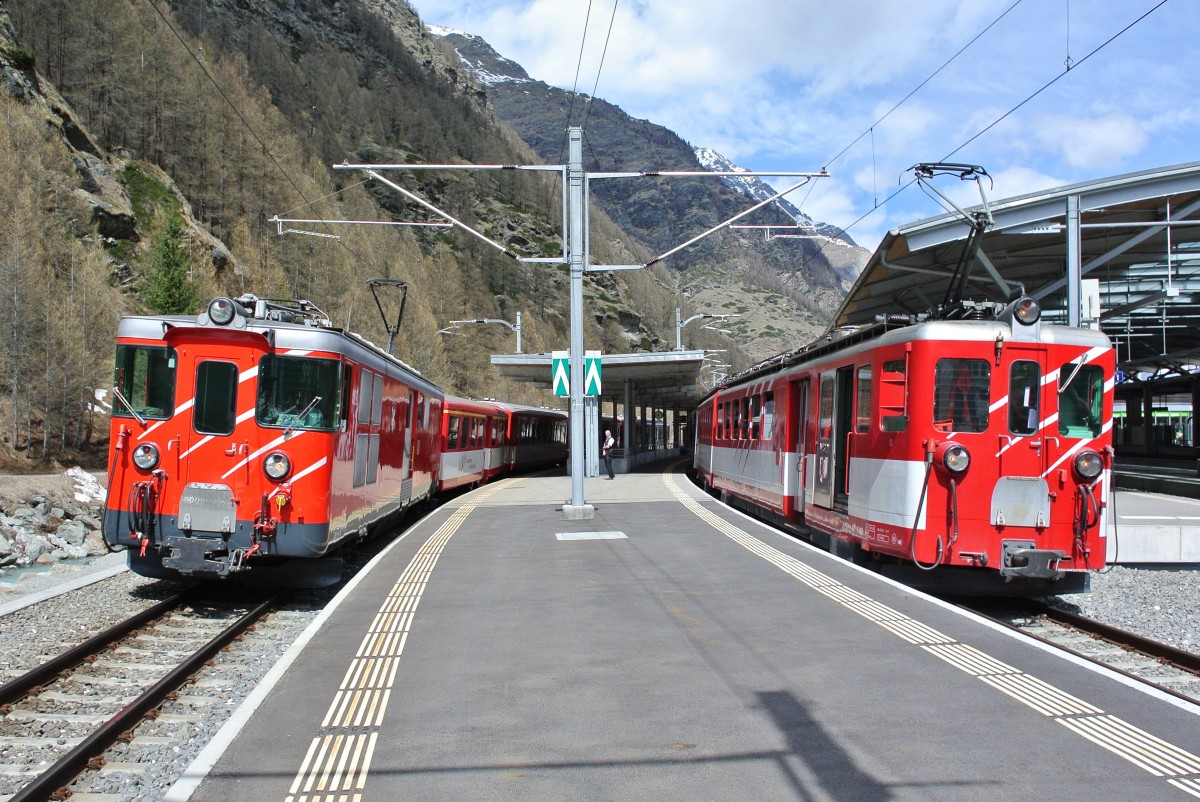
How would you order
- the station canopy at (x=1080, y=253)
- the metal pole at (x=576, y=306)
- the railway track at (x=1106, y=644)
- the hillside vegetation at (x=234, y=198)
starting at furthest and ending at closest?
the hillside vegetation at (x=234, y=198)
the station canopy at (x=1080, y=253)
the metal pole at (x=576, y=306)
the railway track at (x=1106, y=644)

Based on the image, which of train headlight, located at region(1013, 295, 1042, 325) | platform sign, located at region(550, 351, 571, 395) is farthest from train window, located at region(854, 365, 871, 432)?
platform sign, located at region(550, 351, 571, 395)

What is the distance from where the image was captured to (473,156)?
447ft

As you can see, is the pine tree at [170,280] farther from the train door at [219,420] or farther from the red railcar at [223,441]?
the train door at [219,420]

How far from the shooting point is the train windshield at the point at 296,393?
9.73 meters

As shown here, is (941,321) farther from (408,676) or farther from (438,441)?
(438,441)

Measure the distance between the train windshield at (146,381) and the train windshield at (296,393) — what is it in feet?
2.97

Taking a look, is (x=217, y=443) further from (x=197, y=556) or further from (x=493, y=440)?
(x=493, y=440)

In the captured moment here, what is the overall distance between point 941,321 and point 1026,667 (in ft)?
14.5

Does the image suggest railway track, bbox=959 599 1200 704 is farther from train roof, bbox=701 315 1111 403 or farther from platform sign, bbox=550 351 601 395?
platform sign, bbox=550 351 601 395

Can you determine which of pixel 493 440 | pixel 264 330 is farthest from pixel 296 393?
pixel 493 440

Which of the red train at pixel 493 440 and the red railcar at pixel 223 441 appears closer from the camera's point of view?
the red railcar at pixel 223 441

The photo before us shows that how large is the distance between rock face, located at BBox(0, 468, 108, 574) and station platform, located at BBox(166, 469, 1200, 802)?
376 inches

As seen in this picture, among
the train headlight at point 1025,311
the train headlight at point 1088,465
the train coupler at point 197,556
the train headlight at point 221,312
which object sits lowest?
the train coupler at point 197,556

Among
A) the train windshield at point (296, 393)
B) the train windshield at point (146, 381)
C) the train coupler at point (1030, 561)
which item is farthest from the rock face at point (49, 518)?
the train coupler at point (1030, 561)
